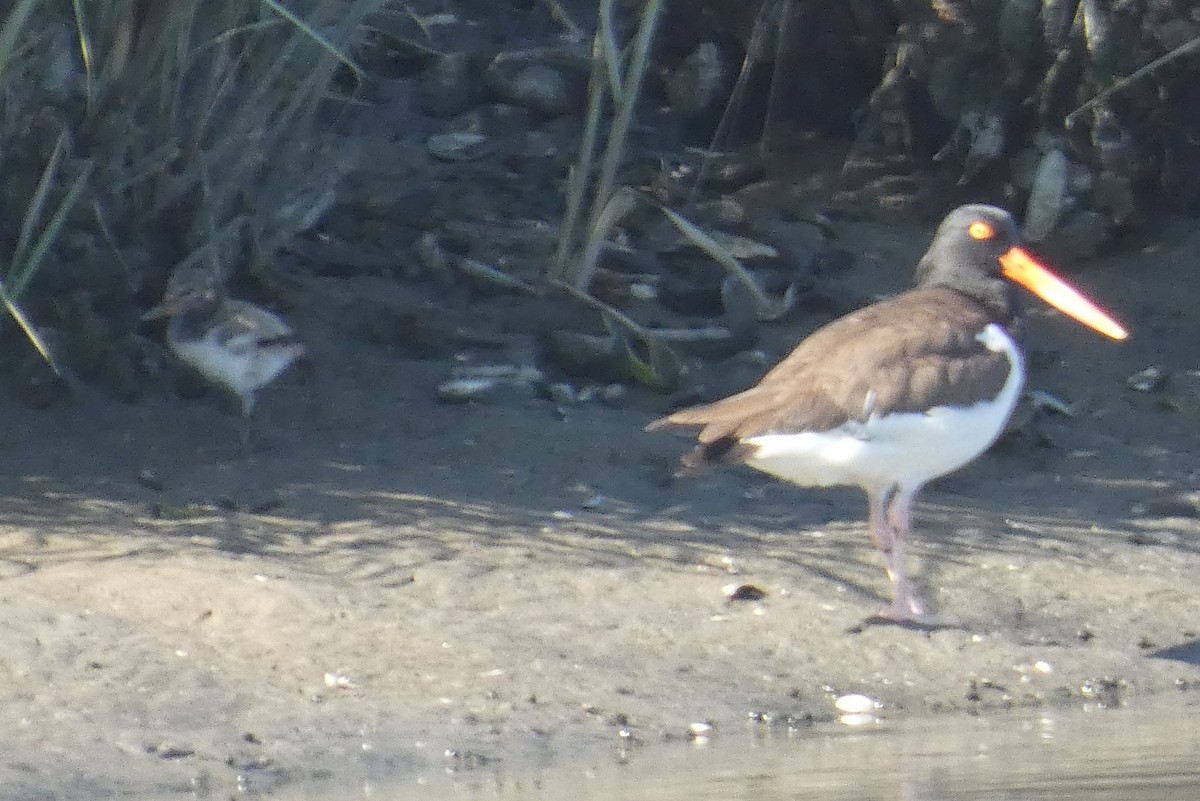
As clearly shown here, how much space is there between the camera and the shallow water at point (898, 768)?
4.87 m

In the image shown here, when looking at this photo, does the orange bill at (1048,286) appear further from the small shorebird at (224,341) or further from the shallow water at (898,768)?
the small shorebird at (224,341)

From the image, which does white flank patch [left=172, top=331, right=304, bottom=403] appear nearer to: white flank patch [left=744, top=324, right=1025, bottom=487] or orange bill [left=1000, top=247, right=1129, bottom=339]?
white flank patch [left=744, top=324, right=1025, bottom=487]

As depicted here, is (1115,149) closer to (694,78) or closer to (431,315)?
(694,78)

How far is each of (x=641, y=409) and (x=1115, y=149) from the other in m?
2.65

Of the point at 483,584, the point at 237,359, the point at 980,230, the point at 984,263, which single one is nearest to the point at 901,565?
the point at 483,584

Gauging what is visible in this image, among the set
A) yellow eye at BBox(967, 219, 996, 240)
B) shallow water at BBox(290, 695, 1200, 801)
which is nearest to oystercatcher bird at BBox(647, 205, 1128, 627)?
yellow eye at BBox(967, 219, 996, 240)

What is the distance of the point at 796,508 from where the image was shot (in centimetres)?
738

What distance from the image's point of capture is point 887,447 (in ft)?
21.2

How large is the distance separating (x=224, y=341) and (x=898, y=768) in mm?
3281

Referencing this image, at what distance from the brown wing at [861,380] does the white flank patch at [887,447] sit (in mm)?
30

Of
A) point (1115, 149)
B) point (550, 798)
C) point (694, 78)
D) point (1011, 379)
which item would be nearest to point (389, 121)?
point (694, 78)

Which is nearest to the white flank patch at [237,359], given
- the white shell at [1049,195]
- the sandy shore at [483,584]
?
the sandy shore at [483,584]

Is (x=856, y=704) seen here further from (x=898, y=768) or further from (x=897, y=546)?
(x=897, y=546)

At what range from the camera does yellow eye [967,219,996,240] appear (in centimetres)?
747
